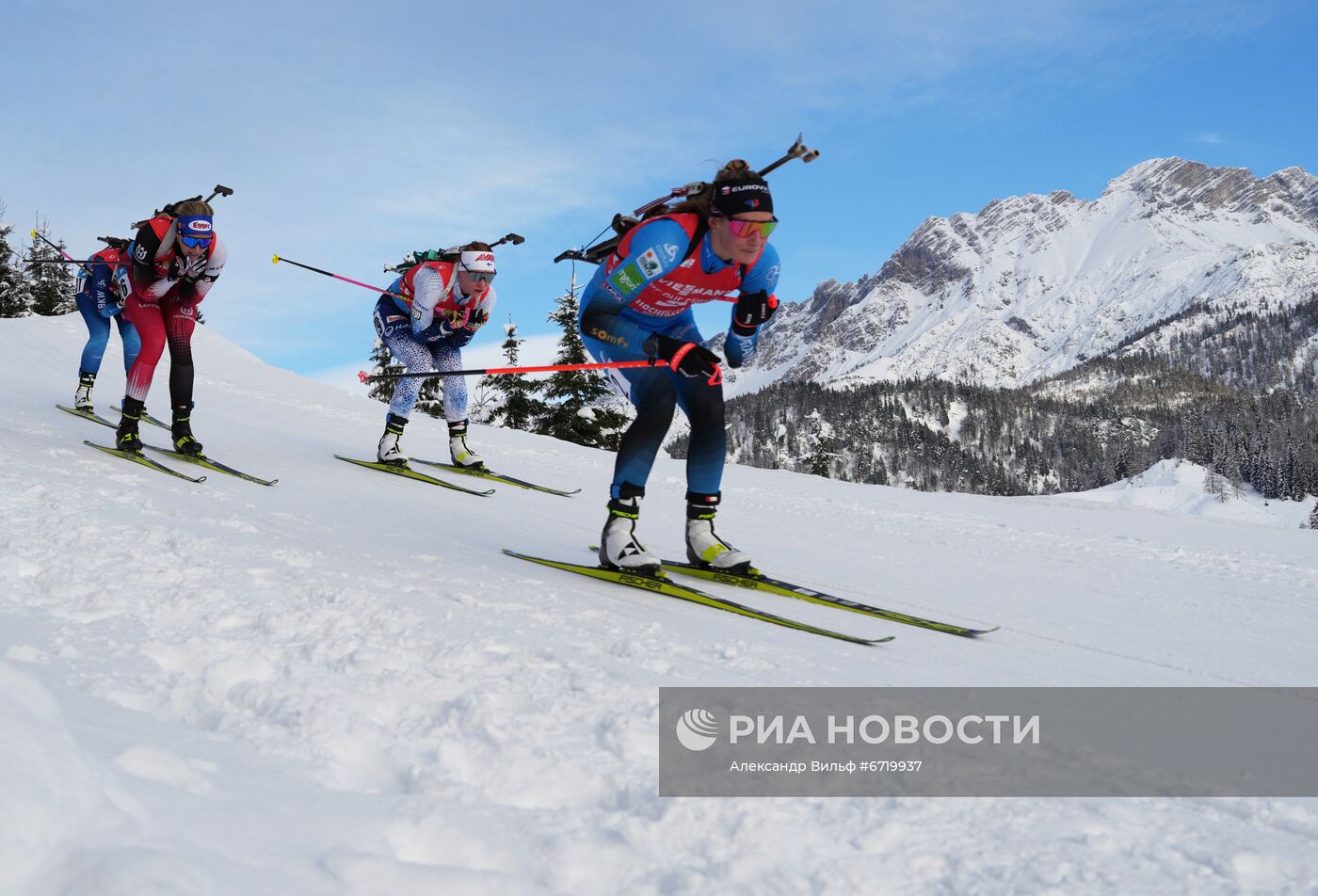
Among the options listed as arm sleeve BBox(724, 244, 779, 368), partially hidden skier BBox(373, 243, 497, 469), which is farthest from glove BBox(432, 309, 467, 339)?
arm sleeve BBox(724, 244, 779, 368)

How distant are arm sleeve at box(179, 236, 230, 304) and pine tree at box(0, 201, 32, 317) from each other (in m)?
39.3

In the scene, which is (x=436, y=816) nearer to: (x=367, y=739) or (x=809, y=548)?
(x=367, y=739)

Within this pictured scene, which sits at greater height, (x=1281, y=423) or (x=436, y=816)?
(x=1281, y=423)

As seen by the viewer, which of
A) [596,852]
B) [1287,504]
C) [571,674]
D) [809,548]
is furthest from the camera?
[1287,504]

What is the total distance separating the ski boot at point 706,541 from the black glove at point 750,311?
0.96 meters

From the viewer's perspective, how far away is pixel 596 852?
74.2 inches

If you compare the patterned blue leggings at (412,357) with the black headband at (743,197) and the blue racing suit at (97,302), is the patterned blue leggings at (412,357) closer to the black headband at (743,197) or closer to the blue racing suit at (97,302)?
the blue racing suit at (97,302)

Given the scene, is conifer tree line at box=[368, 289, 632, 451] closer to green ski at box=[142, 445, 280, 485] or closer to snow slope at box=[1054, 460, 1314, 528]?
green ski at box=[142, 445, 280, 485]

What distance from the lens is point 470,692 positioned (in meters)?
2.67

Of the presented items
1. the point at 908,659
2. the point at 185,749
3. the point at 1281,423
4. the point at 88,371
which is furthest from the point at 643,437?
the point at 1281,423

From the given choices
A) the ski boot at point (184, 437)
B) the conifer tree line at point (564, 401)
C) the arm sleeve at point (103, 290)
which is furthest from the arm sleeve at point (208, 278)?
the conifer tree line at point (564, 401)

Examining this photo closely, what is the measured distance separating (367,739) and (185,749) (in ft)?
1.36

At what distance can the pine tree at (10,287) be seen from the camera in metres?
39.7

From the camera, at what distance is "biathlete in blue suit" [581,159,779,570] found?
484 cm
